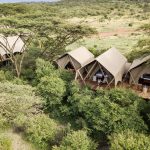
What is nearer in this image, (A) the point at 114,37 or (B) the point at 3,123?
(B) the point at 3,123

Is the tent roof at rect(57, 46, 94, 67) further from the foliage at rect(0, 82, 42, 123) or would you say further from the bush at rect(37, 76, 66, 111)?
the foliage at rect(0, 82, 42, 123)

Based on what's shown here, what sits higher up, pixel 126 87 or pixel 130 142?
pixel 126 87

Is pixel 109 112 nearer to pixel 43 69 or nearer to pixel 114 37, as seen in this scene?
pixel 43 69

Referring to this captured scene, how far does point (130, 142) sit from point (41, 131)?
6761 millimetres

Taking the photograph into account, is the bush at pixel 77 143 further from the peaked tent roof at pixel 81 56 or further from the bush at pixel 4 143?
the peaked tent roof at pixel 81 56

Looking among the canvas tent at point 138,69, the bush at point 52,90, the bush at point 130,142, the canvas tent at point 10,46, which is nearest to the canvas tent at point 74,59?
the bush at point 52,90

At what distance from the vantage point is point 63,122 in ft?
84.2

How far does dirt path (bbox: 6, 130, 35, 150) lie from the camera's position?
23016 millimetres

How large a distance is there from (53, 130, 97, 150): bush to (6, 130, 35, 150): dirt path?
3221 mm

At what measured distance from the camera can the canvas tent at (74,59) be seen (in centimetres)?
3004

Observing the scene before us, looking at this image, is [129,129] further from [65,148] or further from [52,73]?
[52,73]

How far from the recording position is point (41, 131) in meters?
22.3

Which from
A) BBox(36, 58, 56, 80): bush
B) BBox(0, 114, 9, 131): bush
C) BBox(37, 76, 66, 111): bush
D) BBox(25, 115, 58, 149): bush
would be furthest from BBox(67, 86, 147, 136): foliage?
BBox(0, 114, 9, 131): bush

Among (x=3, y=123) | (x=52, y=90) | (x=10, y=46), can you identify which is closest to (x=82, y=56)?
(x=52, y=90)
